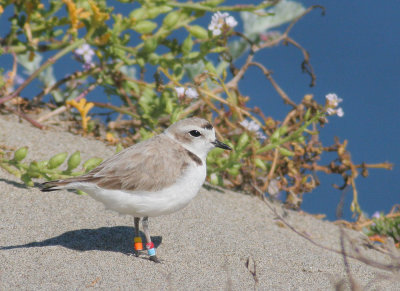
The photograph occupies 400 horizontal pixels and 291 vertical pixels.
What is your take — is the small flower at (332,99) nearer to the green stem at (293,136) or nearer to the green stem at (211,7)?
the green stem at (293,136)

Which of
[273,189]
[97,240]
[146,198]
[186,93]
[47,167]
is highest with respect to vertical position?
[186,93]

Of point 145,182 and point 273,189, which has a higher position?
point 145,182

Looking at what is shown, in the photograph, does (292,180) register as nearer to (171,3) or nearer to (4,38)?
(171,3)

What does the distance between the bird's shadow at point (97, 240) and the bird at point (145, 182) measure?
0.75 ft

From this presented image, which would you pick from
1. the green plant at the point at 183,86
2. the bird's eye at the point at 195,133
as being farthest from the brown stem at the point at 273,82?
the bird's eye at the point at 195,133

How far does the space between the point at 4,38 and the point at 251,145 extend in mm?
3311

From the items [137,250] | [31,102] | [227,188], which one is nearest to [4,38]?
[31,102]

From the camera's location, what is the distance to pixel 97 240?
13.8 feet

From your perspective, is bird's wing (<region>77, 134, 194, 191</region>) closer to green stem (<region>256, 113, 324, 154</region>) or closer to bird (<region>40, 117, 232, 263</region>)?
bird (<region>40, 117, 232, 263</region>)

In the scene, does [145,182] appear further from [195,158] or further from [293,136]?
[293,136]

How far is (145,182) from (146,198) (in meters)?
0.11

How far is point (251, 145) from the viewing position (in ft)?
18.6

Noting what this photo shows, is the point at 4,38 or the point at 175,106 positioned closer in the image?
the point at 175,106

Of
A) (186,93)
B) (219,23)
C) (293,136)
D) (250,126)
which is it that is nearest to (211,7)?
(219,23)
